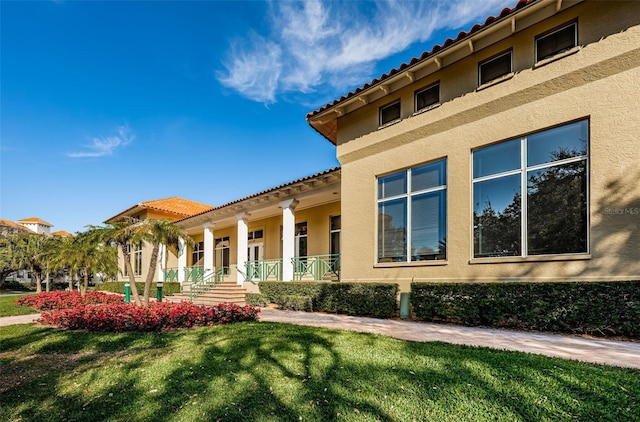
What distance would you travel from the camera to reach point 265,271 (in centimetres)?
1605

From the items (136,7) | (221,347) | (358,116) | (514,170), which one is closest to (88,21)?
(136,7)

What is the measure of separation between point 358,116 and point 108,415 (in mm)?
9952

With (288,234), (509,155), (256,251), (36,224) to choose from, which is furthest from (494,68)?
(36,224)

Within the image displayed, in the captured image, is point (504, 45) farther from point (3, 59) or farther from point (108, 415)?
point (3, 59)

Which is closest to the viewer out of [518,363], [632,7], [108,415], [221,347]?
[108,415]

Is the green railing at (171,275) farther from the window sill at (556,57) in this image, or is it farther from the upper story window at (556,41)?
the upper story window at (556,41)

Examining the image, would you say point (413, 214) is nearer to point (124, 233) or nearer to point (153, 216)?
point (124, 233)

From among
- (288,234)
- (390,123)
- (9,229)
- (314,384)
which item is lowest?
(314,384)

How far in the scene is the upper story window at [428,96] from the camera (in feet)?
31.4

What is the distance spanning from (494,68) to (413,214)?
4086 mm

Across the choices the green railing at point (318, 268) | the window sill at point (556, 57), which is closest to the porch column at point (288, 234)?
the green railing at point (318, 268)

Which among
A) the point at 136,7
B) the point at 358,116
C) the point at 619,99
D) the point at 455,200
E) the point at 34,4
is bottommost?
the point at 455,200

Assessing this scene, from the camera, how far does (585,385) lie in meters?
3.71

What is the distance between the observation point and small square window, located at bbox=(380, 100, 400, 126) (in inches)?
412
